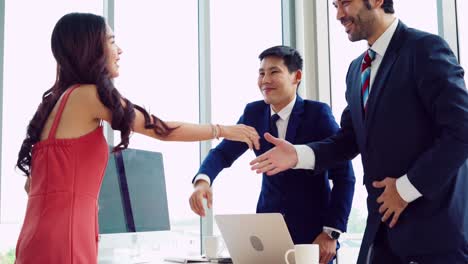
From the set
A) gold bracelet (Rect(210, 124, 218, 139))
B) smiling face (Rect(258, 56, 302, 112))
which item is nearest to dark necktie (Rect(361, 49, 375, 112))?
gold bracelet (Rect(210, 124, 218, 139))

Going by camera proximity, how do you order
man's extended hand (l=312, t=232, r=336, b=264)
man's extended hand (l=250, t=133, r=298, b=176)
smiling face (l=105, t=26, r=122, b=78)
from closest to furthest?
smiling face (l=105, t=26, r=122, b=78) < man's extended hand (l=250, t=133, r=298, b=176) < man's extended hand (l=312, t=232, r=336, b=264)

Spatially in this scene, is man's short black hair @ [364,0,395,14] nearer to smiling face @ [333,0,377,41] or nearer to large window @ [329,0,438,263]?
smiling face @ [333,0,377,41]

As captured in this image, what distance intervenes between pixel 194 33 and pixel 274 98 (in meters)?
1.50

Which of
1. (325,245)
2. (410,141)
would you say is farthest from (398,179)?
(325,245)

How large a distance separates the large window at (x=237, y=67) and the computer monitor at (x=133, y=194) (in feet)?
4.67

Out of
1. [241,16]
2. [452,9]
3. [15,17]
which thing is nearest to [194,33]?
[241,16]

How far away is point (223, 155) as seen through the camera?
289cm

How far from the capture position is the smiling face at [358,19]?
2170 millimetres

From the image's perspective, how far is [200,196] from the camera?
2.49 metres

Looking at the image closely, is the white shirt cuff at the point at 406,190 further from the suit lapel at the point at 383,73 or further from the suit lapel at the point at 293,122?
the suit lapel at the point at 293,122

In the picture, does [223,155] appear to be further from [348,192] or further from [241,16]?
[241,16]

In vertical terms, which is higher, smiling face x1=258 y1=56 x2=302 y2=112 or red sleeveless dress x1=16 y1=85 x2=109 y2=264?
smiling face x1=258 y1=56 x2=302 y2=112

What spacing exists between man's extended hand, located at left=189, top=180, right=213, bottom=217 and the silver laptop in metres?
0.39

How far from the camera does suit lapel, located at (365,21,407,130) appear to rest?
1980mm
